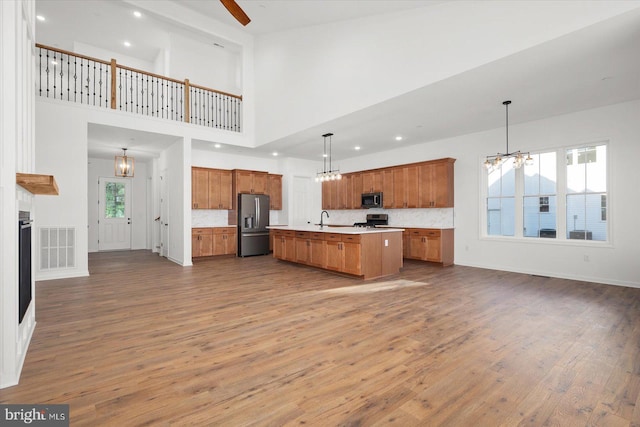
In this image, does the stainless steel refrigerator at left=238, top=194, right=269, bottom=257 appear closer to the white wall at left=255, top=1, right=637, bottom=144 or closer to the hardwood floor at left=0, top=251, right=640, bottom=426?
the white wall at left=255, top=1, right=637, bottom=144

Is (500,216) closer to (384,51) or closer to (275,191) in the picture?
(384,51)

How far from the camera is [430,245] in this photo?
6.98 metres

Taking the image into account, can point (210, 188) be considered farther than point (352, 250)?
Yes

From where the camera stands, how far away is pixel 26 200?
8.65 ft

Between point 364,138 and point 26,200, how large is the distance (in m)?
6.16

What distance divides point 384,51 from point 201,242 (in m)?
6.23

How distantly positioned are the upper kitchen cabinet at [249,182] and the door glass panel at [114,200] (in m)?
4.67

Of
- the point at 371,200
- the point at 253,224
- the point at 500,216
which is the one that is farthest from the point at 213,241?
the point at 500,216

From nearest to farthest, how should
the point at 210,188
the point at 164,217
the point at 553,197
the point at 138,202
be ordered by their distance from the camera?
the point at 553,197 < the point at 210,188 < the point at 164,217 < the point at 138,202

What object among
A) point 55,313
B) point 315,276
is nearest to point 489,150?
point 315,276

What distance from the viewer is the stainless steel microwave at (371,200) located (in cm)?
836

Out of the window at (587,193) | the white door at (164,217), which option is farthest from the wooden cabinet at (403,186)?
the white door at (164,217)

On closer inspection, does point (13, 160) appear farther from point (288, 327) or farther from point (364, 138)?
point (364, 138)

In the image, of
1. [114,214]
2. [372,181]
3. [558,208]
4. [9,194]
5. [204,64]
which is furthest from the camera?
[114,214]
